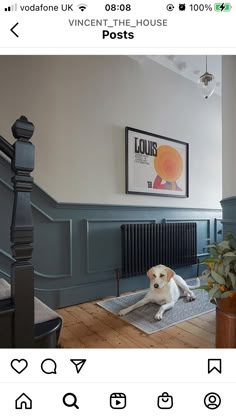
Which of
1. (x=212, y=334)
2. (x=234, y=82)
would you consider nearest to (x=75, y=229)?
(x=212, y=334)

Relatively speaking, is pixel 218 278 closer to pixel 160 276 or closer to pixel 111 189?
pixel 160 276

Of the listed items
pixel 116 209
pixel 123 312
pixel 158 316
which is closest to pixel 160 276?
pixel 158 316

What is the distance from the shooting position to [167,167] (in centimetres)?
247

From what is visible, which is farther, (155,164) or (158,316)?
(155,164)

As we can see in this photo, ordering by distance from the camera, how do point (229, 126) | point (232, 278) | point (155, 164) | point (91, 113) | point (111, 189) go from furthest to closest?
point (155, 164)
point (111, 189)
point (91, 113)
point (229, 126)
point (232, 278)

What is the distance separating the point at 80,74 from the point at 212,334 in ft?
7.70

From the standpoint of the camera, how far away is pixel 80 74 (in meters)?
1.93

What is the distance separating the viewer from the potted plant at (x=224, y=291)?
959 millimetres

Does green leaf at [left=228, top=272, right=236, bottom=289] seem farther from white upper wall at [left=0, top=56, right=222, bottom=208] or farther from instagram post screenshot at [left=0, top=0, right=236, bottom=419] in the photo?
white upper wall at [left=0, top=56, right=222, bottom=208]
